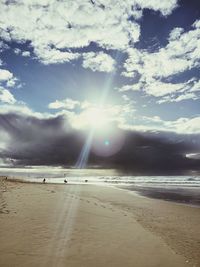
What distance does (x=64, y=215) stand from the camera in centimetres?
1356

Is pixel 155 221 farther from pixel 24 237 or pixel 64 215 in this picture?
pixel 24 237

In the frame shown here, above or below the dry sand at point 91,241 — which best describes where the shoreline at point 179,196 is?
above

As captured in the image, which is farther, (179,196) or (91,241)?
(179,196)

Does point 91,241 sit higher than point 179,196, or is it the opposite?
point 179,196

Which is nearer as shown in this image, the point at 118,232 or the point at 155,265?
the point at 155,265

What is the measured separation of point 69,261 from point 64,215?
6.31 metres

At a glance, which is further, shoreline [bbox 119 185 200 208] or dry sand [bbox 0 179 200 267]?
shoreline [bbox 119 185 200 208]

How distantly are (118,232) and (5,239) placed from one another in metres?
4.33

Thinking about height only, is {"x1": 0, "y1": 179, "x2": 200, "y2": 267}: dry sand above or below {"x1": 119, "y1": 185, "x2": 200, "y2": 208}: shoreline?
below

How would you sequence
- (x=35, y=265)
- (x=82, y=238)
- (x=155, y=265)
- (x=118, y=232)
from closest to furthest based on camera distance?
1. (x=35, y=265)
2. (x=155, y=265)
3. (x=82, y=238)
4. (x=118, y=232)

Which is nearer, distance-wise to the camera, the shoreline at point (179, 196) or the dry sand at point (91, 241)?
the dry sand at point (91, 241)

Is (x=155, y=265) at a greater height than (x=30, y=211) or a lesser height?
lesser

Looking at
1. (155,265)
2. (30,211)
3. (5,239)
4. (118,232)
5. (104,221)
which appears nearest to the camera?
(155,265)

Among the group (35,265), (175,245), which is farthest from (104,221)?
(35,265)
